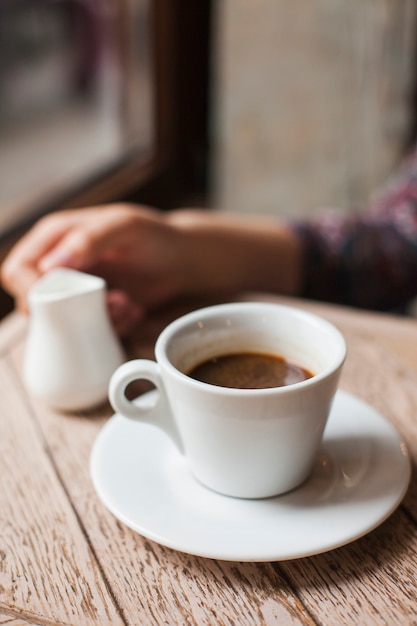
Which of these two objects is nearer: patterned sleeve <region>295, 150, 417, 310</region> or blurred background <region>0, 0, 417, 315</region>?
patterned sleeve <region>295, 150, 417, 310</region>

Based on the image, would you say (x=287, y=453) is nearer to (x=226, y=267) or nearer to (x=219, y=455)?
(x=219, y=455)

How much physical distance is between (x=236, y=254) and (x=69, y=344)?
38 centimetres

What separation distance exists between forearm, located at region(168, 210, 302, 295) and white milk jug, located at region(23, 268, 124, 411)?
0.26 meters

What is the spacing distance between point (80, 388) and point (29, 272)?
0.71ft

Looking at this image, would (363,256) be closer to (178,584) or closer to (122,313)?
(122,313)

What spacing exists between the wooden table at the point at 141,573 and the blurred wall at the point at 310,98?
1537 mm

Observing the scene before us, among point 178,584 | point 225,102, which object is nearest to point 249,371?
point 178,584

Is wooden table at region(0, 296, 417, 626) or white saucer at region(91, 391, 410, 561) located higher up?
white saucer at region(91, 391, 410, 561)

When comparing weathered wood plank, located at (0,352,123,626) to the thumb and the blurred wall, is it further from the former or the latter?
→ the blurred wall

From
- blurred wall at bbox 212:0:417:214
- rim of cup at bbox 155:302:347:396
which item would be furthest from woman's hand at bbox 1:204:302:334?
blurred wall at bbox 212:0:417:214

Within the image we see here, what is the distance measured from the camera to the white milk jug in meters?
0.65

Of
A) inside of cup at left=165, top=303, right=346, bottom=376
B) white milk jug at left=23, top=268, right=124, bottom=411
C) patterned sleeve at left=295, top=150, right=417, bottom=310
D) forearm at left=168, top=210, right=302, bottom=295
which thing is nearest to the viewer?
inside of cup at left=165, top=303, right=346, bottom=376

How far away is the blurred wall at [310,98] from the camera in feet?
6.15

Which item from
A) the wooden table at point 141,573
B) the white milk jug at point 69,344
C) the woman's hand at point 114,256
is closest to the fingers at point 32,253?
the woman's hand at point 114,256
